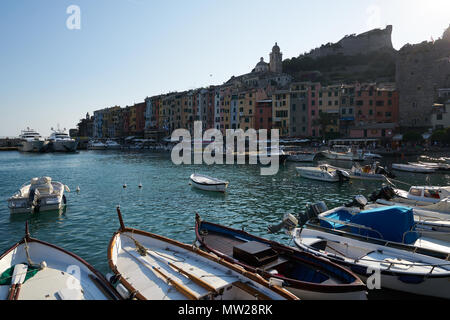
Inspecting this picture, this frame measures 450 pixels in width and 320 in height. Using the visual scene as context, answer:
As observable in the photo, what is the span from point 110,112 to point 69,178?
115 meters

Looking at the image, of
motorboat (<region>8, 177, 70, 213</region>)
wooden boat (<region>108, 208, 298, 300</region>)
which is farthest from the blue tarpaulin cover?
motorboat (<region>8, 177, 70, 213</region>)

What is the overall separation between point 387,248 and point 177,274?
8.09 m

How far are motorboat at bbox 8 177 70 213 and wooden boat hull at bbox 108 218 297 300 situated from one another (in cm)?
1417

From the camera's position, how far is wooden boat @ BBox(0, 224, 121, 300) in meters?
8.21

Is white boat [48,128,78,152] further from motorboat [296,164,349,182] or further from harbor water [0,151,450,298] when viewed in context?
→ motorboat [296,164,349,182]

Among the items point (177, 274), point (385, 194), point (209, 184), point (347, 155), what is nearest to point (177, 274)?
point (177, 274)

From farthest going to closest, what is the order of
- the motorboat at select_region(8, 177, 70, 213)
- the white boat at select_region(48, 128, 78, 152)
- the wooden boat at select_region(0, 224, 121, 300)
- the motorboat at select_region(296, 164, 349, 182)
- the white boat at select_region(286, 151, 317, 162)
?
the white boat at select_region(48, 128, 78, 152) → the white boat at select_region(286, 151, 317, 162) → the motorboat at select_region(296, 164, 349, 182) → the motorboat at select_region(8, 177, 70, 213) → the wooden boat at select_region(0, 224, 121, 300)

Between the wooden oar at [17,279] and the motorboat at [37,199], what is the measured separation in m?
14.7

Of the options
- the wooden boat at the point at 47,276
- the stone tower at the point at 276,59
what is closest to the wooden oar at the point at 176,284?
the wooden boat at the point at 47,276

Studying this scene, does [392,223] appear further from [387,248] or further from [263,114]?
[263,114]

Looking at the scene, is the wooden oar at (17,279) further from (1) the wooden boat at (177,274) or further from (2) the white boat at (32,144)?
(2) the white boat at (32,144)

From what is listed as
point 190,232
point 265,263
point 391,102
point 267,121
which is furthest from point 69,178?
point 391,102
